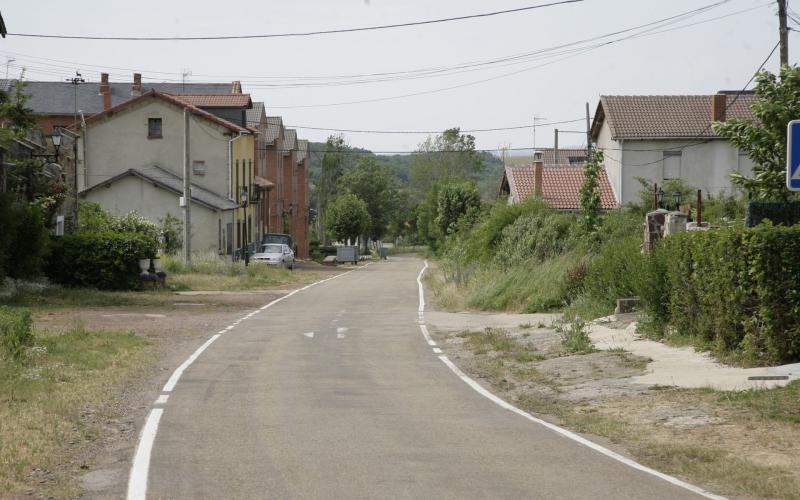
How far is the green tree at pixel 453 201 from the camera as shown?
84.2 m

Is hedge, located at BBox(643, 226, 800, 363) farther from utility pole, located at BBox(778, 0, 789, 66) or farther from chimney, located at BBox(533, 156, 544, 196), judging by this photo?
chimney, located at BBox(533, 156, 544, 196)

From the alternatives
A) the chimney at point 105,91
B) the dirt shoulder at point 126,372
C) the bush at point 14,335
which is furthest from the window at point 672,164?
the bush at point 14,335

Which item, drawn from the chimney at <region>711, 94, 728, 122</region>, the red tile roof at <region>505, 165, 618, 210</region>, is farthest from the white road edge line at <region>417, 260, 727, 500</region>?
the chimney at <region>711, 94, 728, 122</region>

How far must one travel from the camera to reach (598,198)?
33969mm

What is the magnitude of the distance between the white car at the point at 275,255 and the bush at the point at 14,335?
4007 cm

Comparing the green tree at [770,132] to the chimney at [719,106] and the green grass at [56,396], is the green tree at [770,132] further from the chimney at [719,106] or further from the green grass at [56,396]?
the chimney at [719,106]

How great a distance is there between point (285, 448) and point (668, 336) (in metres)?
10.3

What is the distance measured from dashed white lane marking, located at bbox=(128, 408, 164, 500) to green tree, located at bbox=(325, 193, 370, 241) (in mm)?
96807

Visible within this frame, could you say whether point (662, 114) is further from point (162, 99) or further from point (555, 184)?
point (162, 99)

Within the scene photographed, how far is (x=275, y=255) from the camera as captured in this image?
59094mm

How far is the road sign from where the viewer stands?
32.1 feet

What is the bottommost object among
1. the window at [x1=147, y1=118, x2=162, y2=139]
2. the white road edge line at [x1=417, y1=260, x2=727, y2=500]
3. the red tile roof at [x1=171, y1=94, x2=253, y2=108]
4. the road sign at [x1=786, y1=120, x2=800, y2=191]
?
the white road edge line at [x1=417, y1=260, x2=727, y2=500]

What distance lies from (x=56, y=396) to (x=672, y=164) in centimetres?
4830

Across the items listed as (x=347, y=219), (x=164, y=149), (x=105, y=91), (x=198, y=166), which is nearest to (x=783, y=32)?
(x=164, y=149)
